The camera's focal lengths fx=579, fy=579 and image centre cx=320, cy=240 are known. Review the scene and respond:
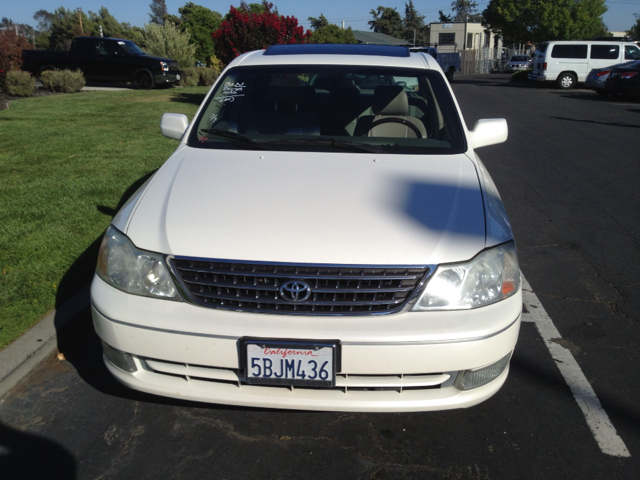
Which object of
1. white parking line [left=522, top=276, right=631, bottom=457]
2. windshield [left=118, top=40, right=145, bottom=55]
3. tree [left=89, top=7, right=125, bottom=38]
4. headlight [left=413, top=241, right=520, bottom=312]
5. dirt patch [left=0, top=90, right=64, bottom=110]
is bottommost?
white parking line [left=522, top=276, right=631, bottom=457]

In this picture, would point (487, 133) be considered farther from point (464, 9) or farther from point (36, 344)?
point (464, 9)

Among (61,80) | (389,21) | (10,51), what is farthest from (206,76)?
(389,21)

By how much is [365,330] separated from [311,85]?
2.32 m

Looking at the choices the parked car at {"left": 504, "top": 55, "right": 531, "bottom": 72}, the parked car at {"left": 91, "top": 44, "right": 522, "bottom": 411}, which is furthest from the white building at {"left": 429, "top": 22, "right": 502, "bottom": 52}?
the parked car at {"left": 91, "top": 44, "right": 522, "bottom": 411}

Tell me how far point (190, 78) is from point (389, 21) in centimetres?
9142

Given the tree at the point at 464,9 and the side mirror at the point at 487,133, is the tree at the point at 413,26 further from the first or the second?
the side mirror at the point at 487,133

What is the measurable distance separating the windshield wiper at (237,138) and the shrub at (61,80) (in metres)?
17.2

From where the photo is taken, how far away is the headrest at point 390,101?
13.4ft

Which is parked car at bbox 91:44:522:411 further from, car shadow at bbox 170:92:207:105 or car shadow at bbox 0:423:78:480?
car shadow at bbox 170:92:207:105

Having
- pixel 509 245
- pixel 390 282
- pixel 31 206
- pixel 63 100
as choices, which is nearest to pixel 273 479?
pixel 390 282

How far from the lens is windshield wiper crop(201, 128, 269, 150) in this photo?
11.6 feet

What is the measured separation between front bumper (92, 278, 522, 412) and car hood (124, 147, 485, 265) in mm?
257

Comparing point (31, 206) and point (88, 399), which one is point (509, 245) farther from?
point (31, 206)

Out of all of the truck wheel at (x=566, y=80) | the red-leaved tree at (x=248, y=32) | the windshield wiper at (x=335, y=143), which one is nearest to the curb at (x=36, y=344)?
the windshield wiper at (x=335, y=143)
